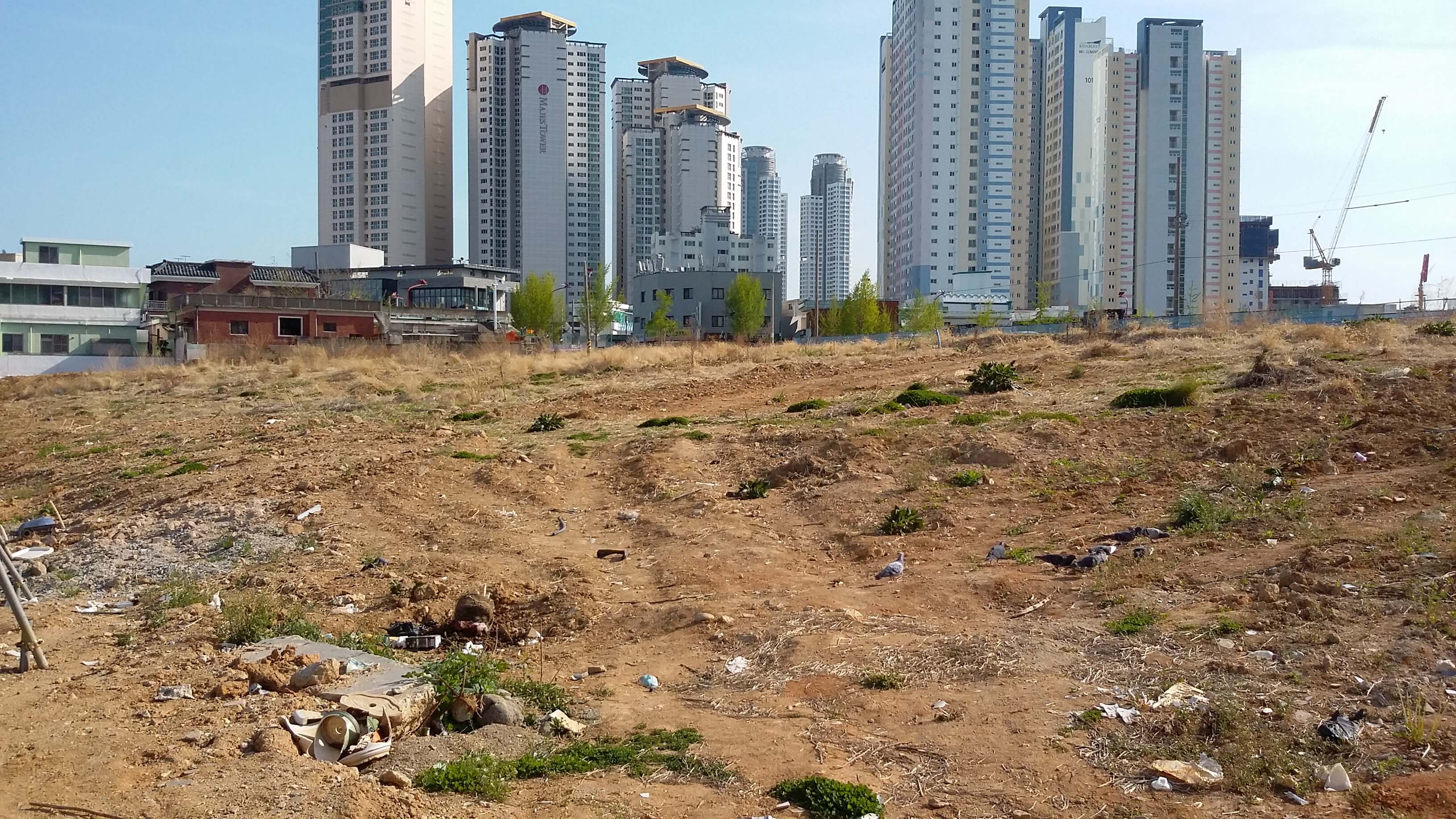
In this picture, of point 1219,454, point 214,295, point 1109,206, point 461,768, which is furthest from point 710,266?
point 461,768

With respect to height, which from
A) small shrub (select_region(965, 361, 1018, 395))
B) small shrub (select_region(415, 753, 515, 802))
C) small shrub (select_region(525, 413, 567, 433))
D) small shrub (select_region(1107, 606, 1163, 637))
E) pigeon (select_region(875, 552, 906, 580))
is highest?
small shrub (select_region(965, 361, 1018, 395))

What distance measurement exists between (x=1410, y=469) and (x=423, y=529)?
11305mm

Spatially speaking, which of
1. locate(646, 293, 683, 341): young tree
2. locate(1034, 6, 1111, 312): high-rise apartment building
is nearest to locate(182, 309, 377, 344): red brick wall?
locate(646, 293, 683, 341): young tree

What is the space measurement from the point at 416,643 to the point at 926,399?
11.9 meters

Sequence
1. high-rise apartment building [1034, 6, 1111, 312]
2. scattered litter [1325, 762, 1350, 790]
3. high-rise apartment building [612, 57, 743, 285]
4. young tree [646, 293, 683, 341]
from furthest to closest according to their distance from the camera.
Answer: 1. high-rise apartment building [612, 57, 743, 285]
2. high-rise apartment building [1034, 6, 1111, 312]
3. young tree [646, 293, 683, 341]
4. scattered litter [1325, 762, 1350, 790]

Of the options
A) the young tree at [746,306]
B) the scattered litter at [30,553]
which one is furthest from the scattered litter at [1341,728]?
the young tree at [746,306]

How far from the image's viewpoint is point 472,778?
19.4ft

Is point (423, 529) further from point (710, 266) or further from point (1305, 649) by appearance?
point (710, 266)

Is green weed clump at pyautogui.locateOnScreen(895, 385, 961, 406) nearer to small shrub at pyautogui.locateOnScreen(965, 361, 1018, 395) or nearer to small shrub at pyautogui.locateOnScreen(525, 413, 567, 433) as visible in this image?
small shrub at pyautogui.locateOnScreen(965, 361, 1018, 395)

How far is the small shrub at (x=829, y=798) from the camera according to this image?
554 centimetres

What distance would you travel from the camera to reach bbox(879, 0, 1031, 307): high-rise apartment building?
119 m

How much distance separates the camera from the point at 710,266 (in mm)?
118938

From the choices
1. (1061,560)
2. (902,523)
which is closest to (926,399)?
(902,523)

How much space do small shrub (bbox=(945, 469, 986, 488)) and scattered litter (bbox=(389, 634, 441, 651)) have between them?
698 cm
